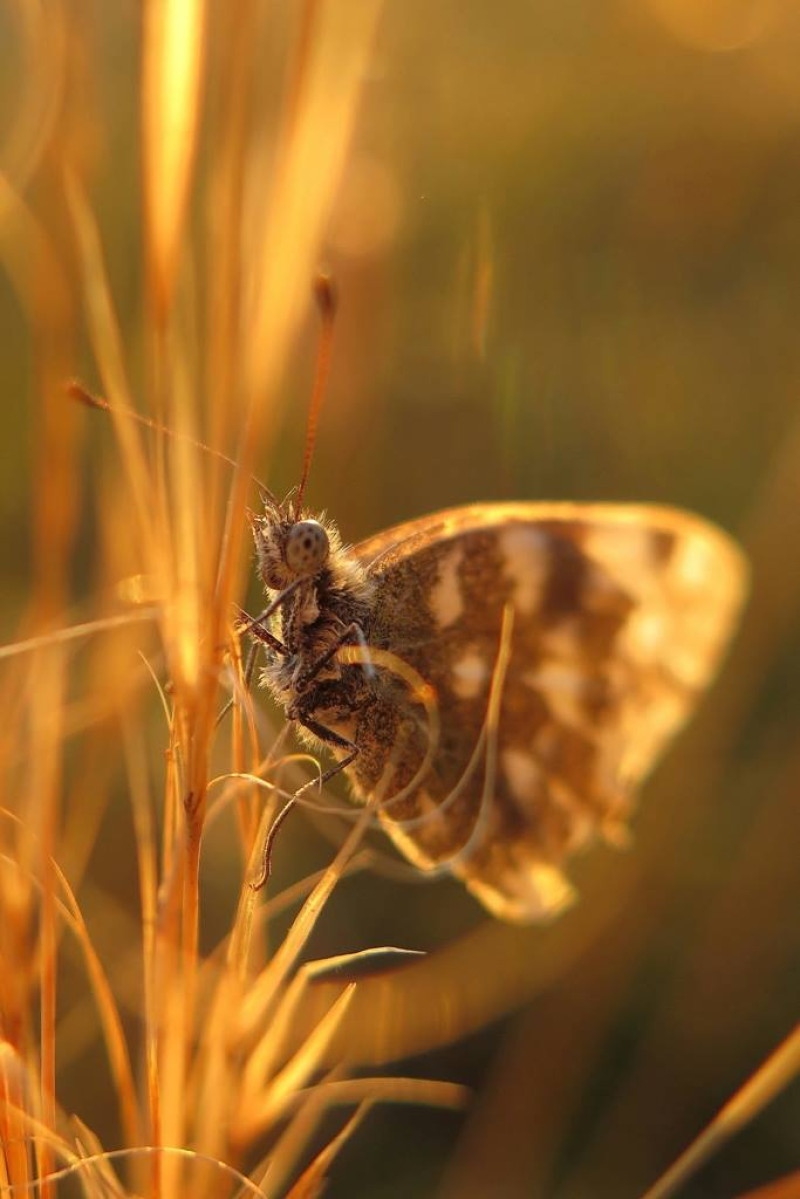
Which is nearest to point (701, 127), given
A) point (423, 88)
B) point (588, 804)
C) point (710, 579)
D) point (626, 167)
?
point (626, 167)

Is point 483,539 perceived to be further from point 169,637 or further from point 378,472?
point 169,637

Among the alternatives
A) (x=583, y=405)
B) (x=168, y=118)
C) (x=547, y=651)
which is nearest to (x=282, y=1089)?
(x=168, y=118)

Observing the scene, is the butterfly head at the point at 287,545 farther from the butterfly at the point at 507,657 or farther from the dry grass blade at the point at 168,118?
the dry grass blade at the point at 168,118

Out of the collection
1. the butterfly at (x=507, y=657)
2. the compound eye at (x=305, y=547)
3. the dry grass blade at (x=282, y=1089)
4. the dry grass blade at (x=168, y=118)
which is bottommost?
the dry grass blade at (x=282, y=1089)

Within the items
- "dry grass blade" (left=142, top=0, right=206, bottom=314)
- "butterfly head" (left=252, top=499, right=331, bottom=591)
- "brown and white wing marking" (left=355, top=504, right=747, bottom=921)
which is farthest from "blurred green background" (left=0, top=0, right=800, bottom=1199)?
"dry grass blade" (left=142, top=0, right=206, bottom=314)

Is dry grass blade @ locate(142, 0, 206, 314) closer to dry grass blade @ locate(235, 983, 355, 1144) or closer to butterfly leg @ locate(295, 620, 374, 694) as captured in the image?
dry grass blade @ locate(235, 983, 355, 1144)

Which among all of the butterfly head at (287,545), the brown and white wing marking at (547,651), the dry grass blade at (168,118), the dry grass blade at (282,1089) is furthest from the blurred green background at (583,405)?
the dry grass blade at (168,118)
